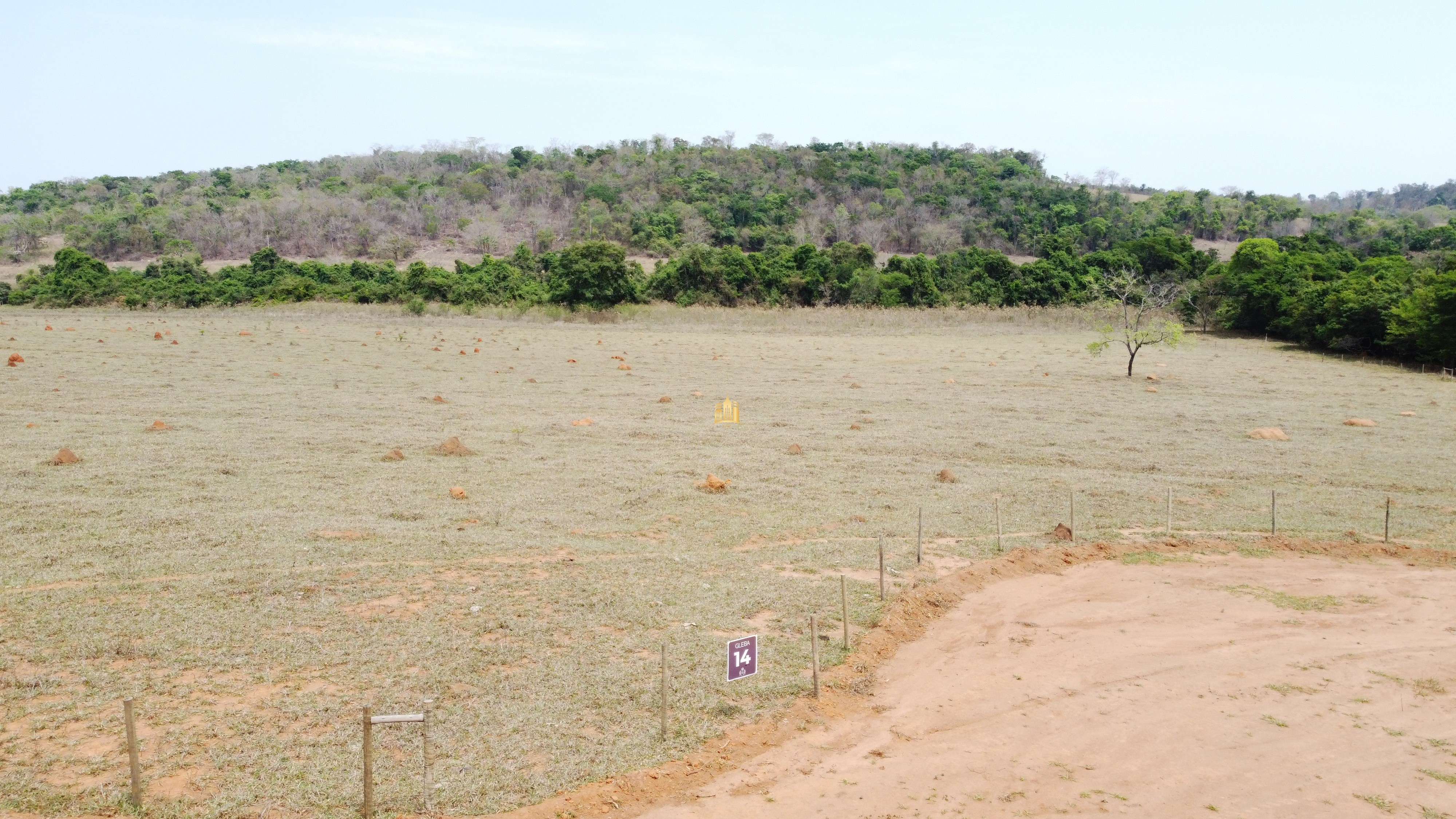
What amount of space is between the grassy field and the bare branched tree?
7.98 feet

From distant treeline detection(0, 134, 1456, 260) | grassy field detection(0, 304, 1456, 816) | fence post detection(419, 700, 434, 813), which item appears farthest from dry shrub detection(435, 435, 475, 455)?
distant treeline detection(0, 134, 1456, 260)

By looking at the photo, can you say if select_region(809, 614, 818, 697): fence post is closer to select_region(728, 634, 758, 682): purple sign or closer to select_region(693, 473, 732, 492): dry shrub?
select_region(728, 634, 758, 682): purple sign

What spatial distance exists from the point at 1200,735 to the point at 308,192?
4415 inches

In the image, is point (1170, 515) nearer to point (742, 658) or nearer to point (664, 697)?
point (742, 658)

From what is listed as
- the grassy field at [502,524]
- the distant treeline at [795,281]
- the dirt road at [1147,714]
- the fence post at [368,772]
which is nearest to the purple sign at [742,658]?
the grassy field at [502,524]

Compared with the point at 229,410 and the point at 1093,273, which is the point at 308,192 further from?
the point at 229,410

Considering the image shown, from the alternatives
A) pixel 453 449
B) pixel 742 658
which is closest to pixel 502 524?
pixel 453 449

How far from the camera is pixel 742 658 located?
26.7ft

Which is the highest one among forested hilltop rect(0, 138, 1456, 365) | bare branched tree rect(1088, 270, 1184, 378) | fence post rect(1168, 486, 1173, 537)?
forested hilltop rect(0, 138, 1456, 365)

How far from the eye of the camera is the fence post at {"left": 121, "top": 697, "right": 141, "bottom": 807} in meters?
6.33

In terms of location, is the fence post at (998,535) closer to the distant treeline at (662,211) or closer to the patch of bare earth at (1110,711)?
the patch of bare earth at (1110,711)

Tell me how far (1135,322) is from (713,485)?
32728 millimetres

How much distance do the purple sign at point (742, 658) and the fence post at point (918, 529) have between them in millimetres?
4794

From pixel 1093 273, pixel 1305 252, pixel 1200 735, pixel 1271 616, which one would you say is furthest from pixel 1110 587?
pixel 1305 252
